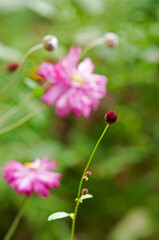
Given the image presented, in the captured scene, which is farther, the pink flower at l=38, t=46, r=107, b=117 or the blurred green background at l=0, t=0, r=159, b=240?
the blurred green background at l=0, t=0, r=159, b=240

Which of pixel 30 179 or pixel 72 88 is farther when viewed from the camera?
pixel 72 88

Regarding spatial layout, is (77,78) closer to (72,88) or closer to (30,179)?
(72,88)

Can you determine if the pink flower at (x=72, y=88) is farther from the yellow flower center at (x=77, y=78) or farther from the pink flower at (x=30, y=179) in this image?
the pink flower at (x=30, y=179)

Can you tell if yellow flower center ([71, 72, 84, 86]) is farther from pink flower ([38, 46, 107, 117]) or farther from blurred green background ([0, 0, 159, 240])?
blurred green background ([0, 0, 159, 240])

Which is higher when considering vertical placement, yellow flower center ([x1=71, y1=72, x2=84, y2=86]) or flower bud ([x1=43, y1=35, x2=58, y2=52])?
yellow flower center ([x1=71, y1=72, x2=84, y2=86])

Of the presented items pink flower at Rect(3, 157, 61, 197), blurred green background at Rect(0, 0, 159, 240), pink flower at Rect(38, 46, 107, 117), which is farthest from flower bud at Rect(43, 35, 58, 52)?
blurred green background at Rect(0, 0, 159, 240)

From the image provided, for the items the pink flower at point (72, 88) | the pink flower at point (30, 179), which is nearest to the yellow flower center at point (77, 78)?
the pink flower at point (72, 88)

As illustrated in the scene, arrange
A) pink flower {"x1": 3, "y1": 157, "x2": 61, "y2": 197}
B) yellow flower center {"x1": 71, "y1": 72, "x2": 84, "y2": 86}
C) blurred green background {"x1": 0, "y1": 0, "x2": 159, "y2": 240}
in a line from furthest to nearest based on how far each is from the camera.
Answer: blurred green background {"x1": 0, "y1": 0, "x2": 159, "y2": 240}
yellow flower center {"x1": 71, "y1": 72, "x2": 84, "y2": 86}
pink flower {"x1": 3, "y1": 157, "x2": 61, "y2": 197}

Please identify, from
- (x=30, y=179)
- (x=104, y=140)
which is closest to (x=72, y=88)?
(x=30, y=179)
